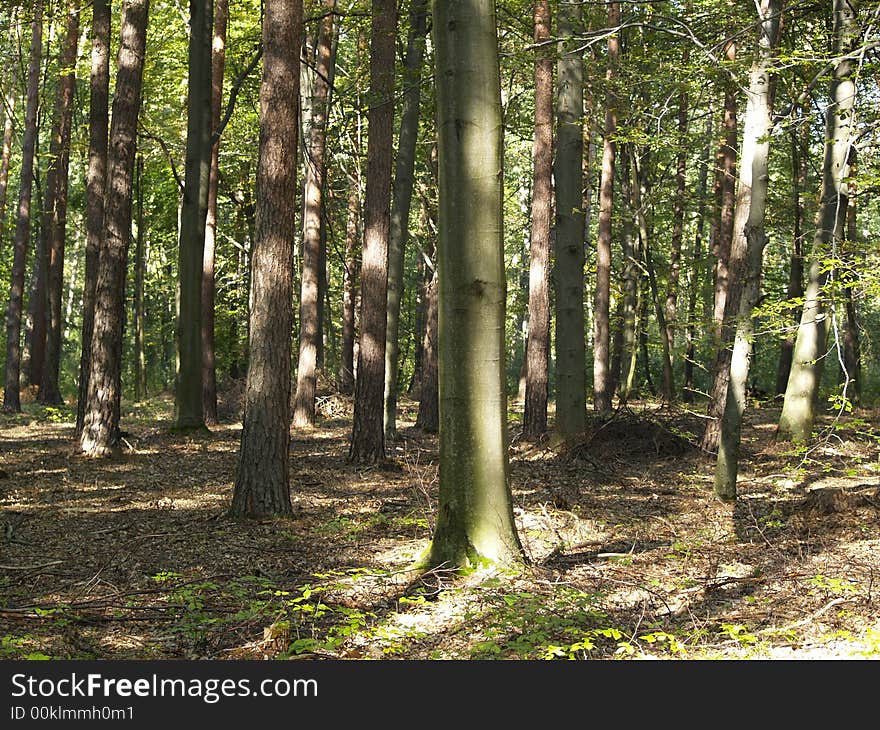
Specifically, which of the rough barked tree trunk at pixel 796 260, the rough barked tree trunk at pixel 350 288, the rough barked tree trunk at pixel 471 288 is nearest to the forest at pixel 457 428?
the rough barked tree trunk at pixel 471 288

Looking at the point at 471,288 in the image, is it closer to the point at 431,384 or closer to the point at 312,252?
the point at 431,384

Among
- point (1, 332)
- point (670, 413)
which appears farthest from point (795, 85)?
point (1, 332)

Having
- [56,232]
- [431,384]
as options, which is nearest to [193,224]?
[431,384]

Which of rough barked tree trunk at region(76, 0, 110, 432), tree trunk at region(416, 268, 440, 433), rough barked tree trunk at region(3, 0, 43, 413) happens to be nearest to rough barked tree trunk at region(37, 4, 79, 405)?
rough barked tree trunk at region(3, 0, 43, 413)

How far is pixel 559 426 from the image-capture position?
46.8 feet

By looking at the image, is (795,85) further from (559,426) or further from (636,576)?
(636,576)

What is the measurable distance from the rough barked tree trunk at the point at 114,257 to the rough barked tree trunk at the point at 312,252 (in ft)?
15.2

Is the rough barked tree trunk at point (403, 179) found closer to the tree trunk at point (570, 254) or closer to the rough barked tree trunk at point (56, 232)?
the tree trunk at point (570, 254)

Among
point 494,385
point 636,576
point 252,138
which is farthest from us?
point 252,138

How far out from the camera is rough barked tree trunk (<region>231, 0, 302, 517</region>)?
873 centimetres

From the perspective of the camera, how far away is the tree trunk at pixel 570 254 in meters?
13.9

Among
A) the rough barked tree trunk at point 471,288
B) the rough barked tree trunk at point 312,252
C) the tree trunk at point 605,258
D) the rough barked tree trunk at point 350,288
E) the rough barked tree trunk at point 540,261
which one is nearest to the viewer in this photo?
the rough barked tree trunk at point 471,288

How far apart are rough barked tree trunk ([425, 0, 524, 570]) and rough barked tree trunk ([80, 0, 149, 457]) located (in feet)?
25.1

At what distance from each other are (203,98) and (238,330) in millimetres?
14260
